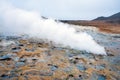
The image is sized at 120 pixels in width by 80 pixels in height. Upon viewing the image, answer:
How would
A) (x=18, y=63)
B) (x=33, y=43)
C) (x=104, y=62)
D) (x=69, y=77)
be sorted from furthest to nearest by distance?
(x=33, y=43) → (x=104, y=62) → (x=18, y=63) → (x=69, y=77)

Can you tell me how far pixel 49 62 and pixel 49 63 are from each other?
0.13 metres

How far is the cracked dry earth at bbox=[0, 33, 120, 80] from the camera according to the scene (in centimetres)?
953

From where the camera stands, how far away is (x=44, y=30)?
1520 cm

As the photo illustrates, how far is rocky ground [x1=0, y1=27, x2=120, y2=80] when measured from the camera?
9.54 metres

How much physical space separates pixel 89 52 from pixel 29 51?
3425mm

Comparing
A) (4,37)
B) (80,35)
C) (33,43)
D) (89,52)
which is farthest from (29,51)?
(80,35)

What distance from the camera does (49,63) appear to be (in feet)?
34.9

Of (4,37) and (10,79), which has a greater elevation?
(4,37)

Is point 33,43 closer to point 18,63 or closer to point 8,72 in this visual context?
point 18,63

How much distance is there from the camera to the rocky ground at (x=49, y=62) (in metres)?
9.54

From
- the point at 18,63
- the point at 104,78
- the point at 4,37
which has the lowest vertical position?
the point at 104,78

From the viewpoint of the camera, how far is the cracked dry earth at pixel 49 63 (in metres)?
9.53

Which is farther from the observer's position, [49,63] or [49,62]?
[49,62]

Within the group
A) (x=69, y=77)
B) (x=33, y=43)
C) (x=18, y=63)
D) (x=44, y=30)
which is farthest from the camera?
(x=44, y=30)
